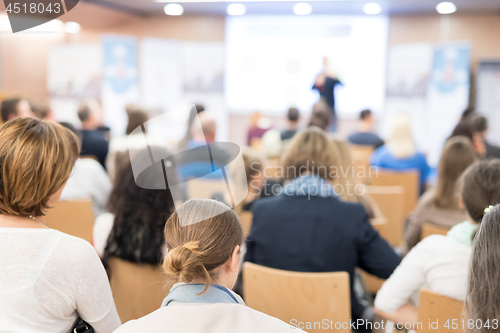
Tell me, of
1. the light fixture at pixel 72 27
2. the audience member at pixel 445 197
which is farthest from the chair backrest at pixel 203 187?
the light fixture at pixel 72 27

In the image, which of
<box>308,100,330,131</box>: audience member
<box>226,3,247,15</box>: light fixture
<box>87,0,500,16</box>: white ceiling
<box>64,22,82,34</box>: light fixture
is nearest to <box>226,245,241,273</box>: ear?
<box>308,100,330,131</box>: audience member

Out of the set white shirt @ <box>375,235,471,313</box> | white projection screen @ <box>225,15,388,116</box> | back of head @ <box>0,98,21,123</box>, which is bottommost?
white shirt @ <box>375,235,471,313</box>

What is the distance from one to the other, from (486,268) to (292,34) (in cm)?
753

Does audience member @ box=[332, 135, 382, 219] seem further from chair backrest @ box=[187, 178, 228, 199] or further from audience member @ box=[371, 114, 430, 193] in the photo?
audience member @ box=[371, 114, 430, 193]

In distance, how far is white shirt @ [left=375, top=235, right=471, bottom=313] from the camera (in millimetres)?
Result: 1471

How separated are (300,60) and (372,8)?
1515mm

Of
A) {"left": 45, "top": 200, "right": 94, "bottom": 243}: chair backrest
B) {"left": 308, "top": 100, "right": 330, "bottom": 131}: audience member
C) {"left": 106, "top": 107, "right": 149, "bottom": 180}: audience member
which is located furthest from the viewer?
{"left": 308, "top": 100, "right": 330, "bottom": 131}: audience member

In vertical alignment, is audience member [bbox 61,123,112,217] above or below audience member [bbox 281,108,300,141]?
below

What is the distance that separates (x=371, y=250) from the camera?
1.84 m

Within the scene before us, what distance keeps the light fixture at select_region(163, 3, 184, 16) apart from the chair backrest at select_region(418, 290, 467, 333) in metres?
7.12

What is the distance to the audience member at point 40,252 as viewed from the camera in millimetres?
1122

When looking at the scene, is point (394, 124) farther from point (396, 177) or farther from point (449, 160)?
point (449, 160)

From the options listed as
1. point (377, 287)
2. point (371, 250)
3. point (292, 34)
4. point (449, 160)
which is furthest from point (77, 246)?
point (292, 34)

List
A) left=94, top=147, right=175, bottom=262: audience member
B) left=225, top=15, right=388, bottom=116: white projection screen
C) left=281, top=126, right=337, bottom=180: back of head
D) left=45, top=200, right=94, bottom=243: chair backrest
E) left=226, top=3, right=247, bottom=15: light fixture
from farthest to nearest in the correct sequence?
left=225, top=15, right=388, bottom=116: white projection screen
left=226, top=3, right=247, bottom=15: light fixture
left=45, top=200, right=94, bottom=243: chair backrest
left=281, top=126, right=337, bottom=180: back of head
left=94, top=147, right=175, bottom=262: audience member
